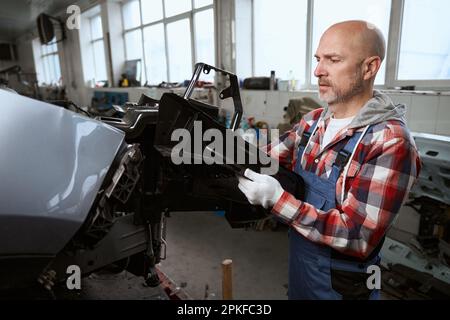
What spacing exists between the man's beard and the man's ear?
2 centimetres

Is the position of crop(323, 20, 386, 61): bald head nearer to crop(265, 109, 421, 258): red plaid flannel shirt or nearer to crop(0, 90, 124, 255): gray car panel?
crop(265, 109, 421, 258): red plaid flannel shirt

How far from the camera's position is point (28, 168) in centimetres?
72

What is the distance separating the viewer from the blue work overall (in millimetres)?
915

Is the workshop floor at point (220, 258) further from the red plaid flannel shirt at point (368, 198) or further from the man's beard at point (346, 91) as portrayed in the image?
the man's beard at point (346, 91)

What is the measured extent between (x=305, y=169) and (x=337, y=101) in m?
0.24

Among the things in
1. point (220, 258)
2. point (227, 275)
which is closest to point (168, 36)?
point (220, 258)

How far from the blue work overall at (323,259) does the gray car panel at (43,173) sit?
0.62 meters

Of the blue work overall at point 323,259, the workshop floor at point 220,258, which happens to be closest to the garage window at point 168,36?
the workshop floor at point 220,258

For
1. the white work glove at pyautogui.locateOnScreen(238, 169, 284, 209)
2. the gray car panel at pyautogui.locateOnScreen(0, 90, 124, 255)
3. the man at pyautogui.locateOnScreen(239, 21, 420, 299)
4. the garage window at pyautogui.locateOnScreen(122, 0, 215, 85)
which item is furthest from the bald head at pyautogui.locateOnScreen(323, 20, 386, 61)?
the garage window at pyautogui.locateOnScreen(122, 0, 215, 85)

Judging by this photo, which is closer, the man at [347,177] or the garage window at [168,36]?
the man at [347,177]

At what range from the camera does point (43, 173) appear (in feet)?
2.39

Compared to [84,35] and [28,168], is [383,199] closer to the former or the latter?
[28,168]

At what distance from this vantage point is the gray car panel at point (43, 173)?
27.8 inches
